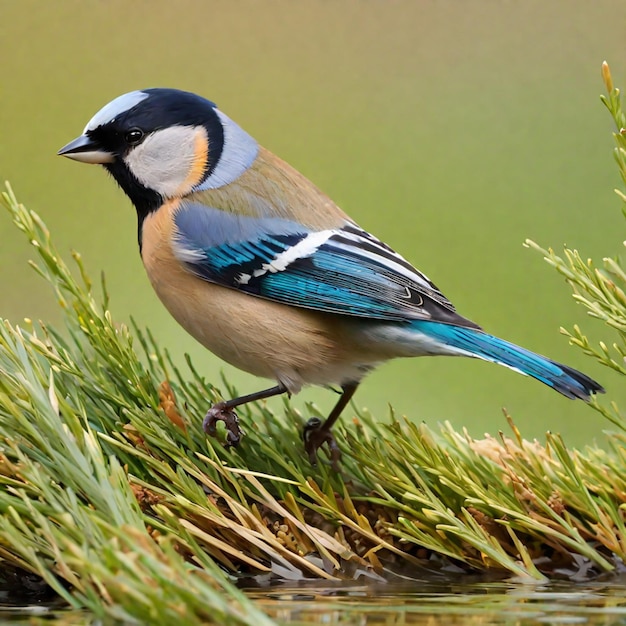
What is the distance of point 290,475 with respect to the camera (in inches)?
56.2

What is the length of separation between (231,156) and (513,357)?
3.22ft

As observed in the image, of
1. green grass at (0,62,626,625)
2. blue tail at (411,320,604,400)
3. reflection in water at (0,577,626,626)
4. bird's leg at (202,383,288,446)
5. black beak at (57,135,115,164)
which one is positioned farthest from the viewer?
black beak at (57,135,115,164)

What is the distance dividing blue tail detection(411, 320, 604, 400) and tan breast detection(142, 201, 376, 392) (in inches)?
7.7

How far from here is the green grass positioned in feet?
3.89

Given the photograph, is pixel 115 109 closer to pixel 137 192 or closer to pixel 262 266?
pixel 137 192

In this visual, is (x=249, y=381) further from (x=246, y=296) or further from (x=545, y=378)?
(x=545, y=378)

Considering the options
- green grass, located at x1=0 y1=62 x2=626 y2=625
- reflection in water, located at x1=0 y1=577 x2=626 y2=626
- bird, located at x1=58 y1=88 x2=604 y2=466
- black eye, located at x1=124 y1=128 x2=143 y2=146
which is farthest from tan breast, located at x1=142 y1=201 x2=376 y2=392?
reflection in water, located at x1=0 y1=577 x2=626 y2=626

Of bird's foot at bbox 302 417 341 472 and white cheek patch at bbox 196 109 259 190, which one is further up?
white cheek patch at bbox 196 109 259 190

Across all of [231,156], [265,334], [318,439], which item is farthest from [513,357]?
[231,156]

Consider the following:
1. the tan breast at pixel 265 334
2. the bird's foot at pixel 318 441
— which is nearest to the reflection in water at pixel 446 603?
the bird's foot at pixel 318 441

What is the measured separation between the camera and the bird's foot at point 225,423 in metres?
1.45

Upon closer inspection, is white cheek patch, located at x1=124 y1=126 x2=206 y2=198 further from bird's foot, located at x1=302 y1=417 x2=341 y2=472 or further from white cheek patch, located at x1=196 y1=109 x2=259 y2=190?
bird's foot, located at x1=302 y1=417 x2=341 y2=472

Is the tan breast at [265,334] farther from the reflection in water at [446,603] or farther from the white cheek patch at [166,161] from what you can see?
the reflection in water at [446,603]

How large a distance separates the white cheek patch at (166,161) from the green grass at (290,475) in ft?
2.50
